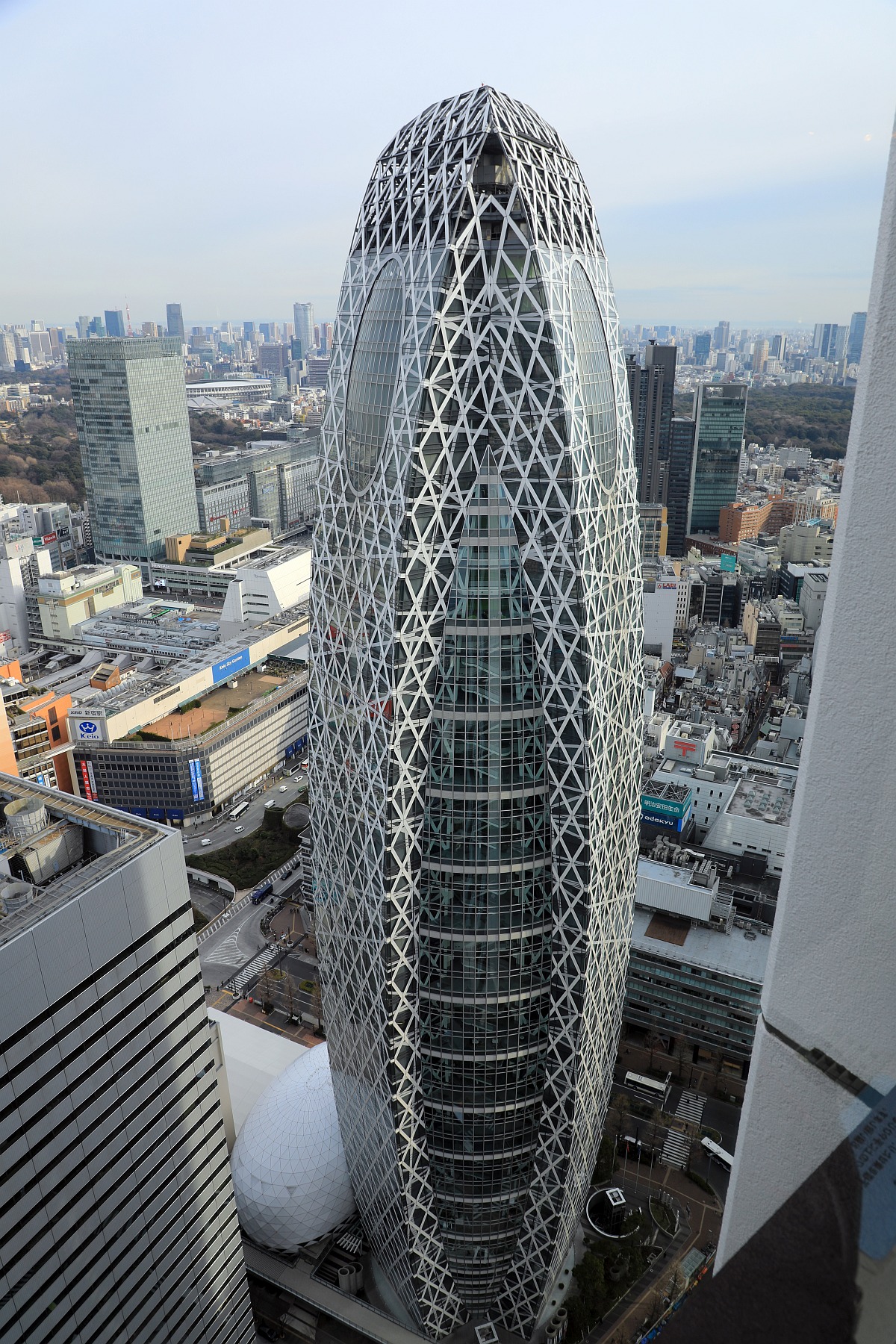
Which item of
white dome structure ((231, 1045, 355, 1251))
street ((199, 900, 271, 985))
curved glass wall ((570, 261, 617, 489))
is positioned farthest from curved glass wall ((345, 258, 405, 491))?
street ((199, 900, 271, 985))

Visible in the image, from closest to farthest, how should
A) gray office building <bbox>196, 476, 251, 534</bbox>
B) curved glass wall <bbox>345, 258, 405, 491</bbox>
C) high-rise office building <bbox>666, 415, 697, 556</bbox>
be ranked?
curved glass wall <bbox>345, 258, 405, 491</bbox> < high-rise office building <bbox>666, 415, 697, 556</bbox> < gray office building <bbox>196, 476, 251, 534</bbox>

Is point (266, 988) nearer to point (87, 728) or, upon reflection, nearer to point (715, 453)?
point (87, 728)

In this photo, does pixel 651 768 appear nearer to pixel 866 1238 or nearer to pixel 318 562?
pixel 318 562

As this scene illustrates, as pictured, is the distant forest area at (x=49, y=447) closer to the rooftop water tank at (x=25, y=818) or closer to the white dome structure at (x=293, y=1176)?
the white dome structure at (x=293, y=1176)

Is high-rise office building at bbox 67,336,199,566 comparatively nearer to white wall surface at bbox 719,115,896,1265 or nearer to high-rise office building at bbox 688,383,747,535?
high-rise office building at bbox 688,383,747,535

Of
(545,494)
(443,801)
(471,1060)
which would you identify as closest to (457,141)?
(545,494)

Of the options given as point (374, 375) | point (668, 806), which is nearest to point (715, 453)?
point (668, 806)
